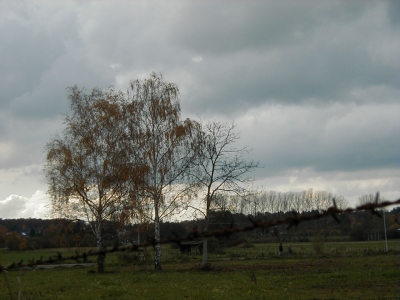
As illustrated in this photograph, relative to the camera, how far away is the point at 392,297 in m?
14.5

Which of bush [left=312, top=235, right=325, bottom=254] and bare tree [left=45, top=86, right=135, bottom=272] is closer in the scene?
bare tree [left=45, top=86, right=135, bottom=272]

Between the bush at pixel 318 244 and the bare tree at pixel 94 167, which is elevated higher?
the bare tree at pixel 94 167

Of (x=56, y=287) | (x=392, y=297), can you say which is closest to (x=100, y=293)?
(x=56, y=287)

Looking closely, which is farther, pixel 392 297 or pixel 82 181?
pixel 82 181

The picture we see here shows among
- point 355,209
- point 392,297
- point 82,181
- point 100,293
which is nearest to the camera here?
point 355,209

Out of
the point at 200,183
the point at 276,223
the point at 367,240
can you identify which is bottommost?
the point at 367,240

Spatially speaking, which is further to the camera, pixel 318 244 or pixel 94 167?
pixel 318 244

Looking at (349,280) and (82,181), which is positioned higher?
(82,181)

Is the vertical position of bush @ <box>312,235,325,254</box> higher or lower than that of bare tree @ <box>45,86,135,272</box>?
lower

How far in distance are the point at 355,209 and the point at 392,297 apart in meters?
13.5

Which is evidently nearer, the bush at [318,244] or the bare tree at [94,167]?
the bare tree at [94,167]

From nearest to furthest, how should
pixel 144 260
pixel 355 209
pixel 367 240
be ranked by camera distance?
pixel 355 209
pixel 144 260
pixel 367 240

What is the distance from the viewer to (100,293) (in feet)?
52.4

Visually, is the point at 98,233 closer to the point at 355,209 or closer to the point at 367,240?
the point at 355,209
